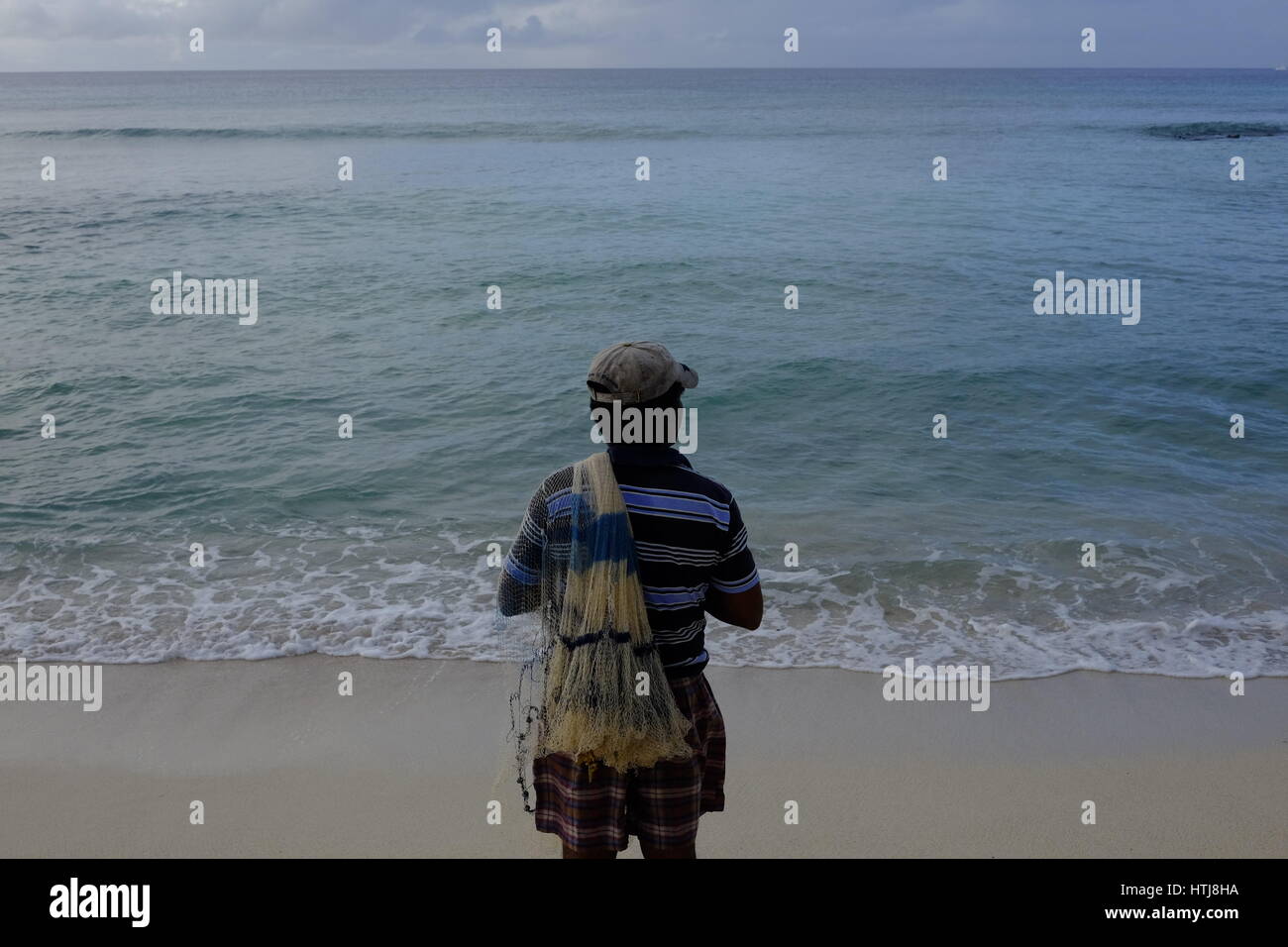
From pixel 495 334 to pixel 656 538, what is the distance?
11.5 metres

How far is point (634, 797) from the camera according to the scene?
2674 mm

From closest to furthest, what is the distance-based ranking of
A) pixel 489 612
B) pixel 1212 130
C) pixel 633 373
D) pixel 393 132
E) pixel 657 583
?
1. pixel 633 373
2. pixel 657 583
3. pixel 489 612
4. pixel 1212 130
5. pixel 393 132

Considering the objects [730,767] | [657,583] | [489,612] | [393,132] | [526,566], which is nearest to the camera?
[657,583]

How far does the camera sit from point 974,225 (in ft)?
68.3

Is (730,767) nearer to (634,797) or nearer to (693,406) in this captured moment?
(634,797)

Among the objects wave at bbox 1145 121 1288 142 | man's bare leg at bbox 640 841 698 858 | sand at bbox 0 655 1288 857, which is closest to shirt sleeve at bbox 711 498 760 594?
man's bare leg at bbox 640 841 698 858

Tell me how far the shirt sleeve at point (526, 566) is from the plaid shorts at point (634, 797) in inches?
15.9

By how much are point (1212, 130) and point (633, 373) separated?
54.6 meters

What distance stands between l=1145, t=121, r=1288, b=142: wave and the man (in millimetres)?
47626

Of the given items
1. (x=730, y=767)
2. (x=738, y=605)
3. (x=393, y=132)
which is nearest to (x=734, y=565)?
(x=738, y=605)

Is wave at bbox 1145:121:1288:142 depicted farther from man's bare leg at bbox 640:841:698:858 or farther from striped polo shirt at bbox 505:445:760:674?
man's bare leg at bbox 640:841:698:858

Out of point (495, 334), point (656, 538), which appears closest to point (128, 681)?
point (656, 538)

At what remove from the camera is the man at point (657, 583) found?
8.21 ft
